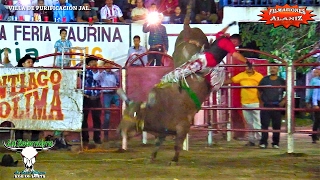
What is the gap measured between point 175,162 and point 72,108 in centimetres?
183

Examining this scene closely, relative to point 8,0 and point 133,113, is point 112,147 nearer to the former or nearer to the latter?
point 133,113

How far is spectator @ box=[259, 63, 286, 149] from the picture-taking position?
28.6 ft

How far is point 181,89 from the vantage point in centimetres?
733

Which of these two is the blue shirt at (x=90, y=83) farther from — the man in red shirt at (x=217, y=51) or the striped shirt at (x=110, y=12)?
the man in red shirt at (x=217, y=51)

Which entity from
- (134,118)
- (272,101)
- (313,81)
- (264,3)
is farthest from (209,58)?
(264,3)

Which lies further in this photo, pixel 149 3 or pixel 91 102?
pixel 149 3

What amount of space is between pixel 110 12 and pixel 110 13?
2 centimetres

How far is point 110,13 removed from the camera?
10.6 metres

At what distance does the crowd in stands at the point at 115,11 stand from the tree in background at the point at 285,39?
1.60 m

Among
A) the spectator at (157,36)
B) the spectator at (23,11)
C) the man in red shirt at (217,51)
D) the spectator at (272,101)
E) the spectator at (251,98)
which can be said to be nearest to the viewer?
the man in red shirt at (217,51)

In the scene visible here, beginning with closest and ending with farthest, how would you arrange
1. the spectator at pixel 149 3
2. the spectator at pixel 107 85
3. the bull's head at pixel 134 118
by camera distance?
the bull's head at pixel 134 118 < the spectator at pixel 107 85 < the spectator at pixel 149 3

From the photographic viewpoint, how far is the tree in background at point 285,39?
41.3ft

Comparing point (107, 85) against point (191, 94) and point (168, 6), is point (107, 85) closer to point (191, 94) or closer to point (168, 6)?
point (191, 94)

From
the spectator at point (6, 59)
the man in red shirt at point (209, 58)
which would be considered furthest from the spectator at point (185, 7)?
the man in red shirt at point (209, 58)
